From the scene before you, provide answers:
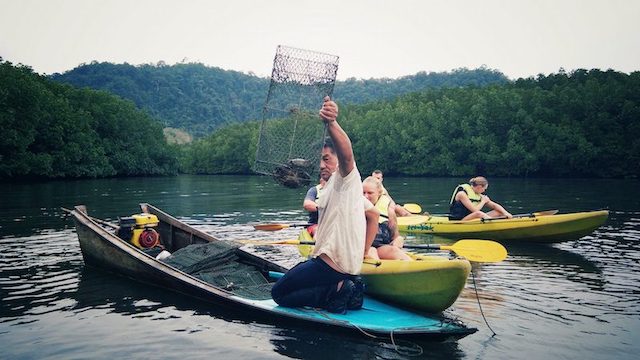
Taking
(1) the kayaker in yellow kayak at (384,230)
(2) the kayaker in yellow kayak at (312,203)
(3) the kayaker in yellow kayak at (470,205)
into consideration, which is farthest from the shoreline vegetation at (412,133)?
(1) the kayaker in yellow kayak at (384,230)

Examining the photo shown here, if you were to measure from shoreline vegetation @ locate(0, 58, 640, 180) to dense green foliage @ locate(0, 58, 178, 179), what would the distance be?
12cm

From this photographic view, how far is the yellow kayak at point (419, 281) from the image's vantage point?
6.00 meters

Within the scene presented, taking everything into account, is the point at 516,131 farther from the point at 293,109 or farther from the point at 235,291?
the point at 235,291

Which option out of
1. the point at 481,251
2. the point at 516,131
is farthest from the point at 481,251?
the point at 516,131

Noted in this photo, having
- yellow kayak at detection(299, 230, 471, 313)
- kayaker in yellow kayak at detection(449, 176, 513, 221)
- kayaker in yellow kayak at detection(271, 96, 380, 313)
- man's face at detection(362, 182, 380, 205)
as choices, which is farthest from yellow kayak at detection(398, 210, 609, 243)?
kayaker in yellow kayak at detection(271, 96, 380, 313)

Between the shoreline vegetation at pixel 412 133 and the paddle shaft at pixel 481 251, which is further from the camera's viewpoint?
the shoreline vegetation at pixel 412 133

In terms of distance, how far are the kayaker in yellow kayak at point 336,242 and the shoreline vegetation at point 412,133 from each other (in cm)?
4382

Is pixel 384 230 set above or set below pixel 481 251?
above

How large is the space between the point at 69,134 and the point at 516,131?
47952 mm

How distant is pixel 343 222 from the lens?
17.1 feet

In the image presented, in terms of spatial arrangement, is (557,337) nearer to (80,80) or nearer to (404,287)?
(404,287)

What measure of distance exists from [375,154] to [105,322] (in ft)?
231

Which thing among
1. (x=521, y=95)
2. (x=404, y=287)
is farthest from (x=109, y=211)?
(x=521, y=95)

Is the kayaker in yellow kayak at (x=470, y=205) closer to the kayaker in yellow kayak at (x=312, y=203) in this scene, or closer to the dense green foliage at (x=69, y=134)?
the kayaker in yellow kayak at (x=312, y=203)
